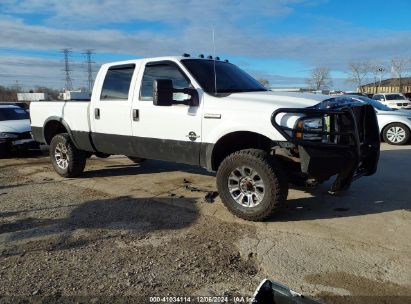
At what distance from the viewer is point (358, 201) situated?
598cm

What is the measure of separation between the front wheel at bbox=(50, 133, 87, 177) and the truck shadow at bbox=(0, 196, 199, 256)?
5.89 feet

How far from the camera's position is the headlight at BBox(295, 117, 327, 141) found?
15.5ft

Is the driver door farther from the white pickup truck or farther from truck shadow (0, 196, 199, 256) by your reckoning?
truck shadow (0, 196, 199, 256)

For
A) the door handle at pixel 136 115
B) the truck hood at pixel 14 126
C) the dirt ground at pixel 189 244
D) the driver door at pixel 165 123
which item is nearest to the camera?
the dirt ground at pixel 189 244

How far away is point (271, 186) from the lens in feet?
15.9

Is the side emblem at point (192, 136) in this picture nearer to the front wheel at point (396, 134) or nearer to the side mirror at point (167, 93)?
the side mirror at point (167, 93)

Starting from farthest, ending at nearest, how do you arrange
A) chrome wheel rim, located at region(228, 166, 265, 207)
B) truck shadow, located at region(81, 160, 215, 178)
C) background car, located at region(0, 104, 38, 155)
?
background car, located at region(0, 104, 38, 155), truck shadow, located at region(81, 160, 215, 178), chrome wheel rim, located at region(228, 166, 265, 207)

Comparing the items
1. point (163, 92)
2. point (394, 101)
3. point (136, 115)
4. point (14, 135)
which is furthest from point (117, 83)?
point (394, 101)

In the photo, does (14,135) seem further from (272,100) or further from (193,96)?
(272,100)

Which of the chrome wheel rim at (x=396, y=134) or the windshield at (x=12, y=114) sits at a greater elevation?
the windshield at (x=12, y=114)

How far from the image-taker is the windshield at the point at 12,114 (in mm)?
11797

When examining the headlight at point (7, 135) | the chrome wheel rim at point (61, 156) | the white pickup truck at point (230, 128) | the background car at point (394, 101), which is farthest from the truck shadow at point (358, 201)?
the background car at point (394, 101)

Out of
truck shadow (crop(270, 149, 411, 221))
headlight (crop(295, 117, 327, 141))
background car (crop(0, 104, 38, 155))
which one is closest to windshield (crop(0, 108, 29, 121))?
background car (crop(0, 104, 38, 155))

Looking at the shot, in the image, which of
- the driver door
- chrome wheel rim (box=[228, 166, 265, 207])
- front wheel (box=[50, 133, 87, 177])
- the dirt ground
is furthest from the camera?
front wheel (box=[50, 133, 87, 177])
